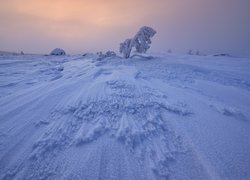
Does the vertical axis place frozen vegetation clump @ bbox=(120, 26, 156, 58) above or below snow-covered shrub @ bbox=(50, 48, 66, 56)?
above

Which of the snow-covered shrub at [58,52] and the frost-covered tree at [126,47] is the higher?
the frost-covered tree at [126,47]

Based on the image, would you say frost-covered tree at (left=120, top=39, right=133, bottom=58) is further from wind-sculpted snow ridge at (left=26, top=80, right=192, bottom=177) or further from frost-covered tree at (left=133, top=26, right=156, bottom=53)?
wind-sculpted snow ridge at (left=26, top=80, right=192, bottom=177)

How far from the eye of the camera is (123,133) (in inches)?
67.9

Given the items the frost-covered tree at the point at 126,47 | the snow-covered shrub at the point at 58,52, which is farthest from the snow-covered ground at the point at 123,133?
A: the snow-covered shrub at the point at 58,52

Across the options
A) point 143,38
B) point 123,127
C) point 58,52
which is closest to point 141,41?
point 143,38

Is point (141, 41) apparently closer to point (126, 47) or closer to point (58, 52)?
point (126, 47)

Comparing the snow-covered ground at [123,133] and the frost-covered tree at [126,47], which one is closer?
the snow-covered ground at [123,133]

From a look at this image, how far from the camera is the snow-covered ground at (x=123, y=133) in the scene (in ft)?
4.71

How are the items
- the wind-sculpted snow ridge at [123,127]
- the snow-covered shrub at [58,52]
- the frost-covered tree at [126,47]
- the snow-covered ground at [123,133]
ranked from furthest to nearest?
the snow-covered shrub at [58,52] < the frost-covered tree at [126,47] < the wind-sculpted snow ridge at [123,127] < the snow-covered ground at [123,133]

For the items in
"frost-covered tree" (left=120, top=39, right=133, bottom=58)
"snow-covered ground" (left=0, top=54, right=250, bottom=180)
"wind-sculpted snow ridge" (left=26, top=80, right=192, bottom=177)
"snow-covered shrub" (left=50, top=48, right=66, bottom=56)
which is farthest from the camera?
"snow-covered shrub" (left=50, top=48, right=66, bottom=56)

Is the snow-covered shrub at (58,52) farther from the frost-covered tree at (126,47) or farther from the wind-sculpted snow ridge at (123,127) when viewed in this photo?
the wind-sculpted snow ridge at (123,127)

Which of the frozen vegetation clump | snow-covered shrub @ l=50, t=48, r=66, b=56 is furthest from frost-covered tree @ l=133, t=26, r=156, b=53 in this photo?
snow-covered shrub @ l=50, t=48, r=66, b=56

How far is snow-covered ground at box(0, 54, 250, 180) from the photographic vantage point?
1435 millimetres

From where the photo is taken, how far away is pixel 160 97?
245 centimetres
